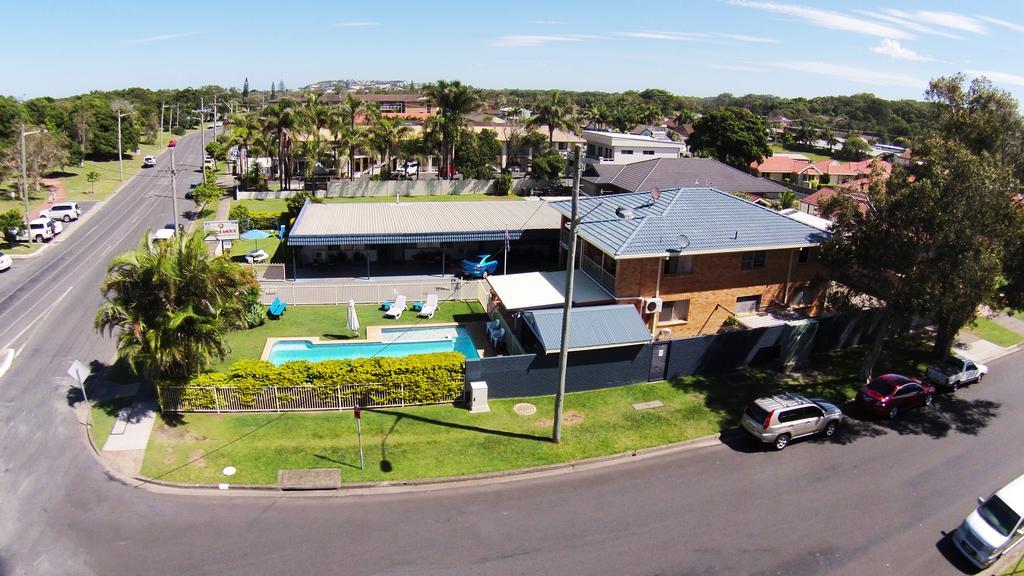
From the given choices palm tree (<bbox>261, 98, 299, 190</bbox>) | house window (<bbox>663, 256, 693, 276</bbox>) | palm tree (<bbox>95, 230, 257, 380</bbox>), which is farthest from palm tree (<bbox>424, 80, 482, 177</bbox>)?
palm tree (<bbox>95, 230, 257, 380</bbox>)

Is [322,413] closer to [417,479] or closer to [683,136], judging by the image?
[417,479]

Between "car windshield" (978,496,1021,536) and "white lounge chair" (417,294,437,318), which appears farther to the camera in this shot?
"white lounge chair" (417,294,437,318)

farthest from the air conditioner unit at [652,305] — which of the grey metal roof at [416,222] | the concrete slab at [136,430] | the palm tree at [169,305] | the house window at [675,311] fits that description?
the concrete slab at [136,430]

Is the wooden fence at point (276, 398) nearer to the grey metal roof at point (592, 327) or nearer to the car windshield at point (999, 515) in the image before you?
the grey metal roof at point (592, 327)

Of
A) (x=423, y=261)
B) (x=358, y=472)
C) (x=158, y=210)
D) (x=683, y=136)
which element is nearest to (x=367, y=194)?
(x=158, y=210)

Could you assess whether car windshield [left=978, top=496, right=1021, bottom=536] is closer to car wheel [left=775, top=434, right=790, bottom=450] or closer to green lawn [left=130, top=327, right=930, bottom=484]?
car wheel [left=775, top=434, right=790, bottom=450]
